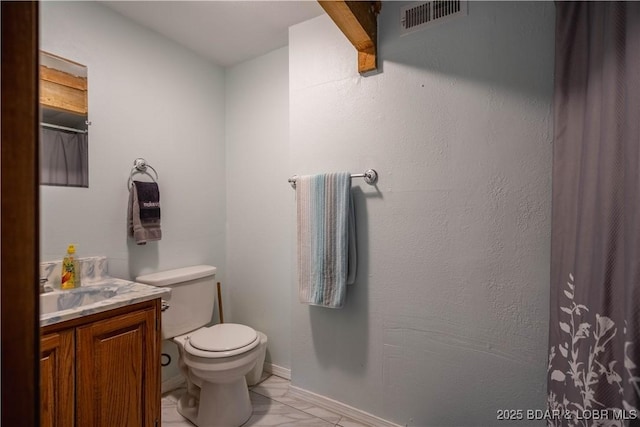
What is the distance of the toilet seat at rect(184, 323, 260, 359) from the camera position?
157 cm

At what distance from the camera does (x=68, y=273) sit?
Answer: 1481 millimetres

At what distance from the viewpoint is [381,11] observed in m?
1.62

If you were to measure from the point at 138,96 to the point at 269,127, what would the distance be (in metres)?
0.82

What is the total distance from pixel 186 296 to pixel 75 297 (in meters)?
0.58

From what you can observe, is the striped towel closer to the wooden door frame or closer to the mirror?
the mirror

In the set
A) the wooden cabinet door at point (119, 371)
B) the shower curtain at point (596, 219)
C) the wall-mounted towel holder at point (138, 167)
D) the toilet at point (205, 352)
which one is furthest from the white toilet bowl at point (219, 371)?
the shower curtain at point (596, 219)

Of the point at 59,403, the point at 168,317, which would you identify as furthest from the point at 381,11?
the point at 59,403

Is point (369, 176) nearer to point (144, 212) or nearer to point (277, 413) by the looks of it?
point (144, 212)

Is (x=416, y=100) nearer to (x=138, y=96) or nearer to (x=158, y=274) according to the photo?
(x=138, y=96)

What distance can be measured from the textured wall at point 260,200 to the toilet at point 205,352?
34cm

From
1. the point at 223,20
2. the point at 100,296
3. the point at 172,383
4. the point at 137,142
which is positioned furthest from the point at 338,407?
the point at 223,20

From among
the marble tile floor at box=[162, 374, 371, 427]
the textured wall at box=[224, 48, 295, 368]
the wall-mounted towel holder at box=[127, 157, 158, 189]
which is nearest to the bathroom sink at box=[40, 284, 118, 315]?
the wall-mounted towel holder at box=[127, 157, 158, 189]

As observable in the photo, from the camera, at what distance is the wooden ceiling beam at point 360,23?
4.49ft

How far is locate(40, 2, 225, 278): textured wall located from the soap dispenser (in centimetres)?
9
